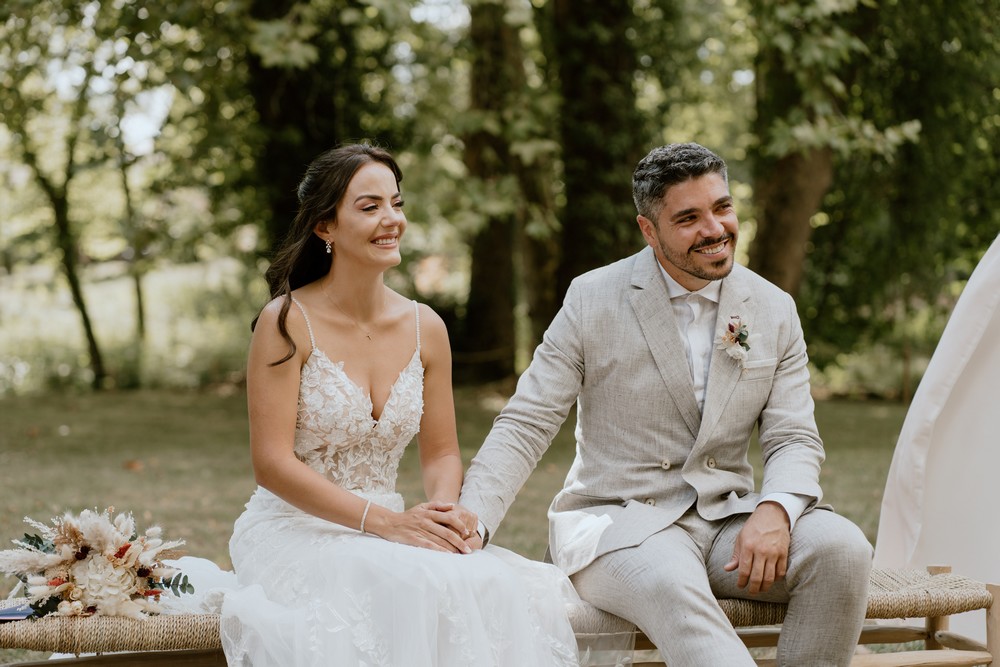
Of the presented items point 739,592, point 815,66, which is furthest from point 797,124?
point 739,592

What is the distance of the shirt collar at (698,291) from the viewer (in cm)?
358

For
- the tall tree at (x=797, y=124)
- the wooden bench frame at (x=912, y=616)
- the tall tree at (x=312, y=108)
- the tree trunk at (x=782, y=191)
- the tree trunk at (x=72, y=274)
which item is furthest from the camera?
the tree trunk at (x=72, y=274)

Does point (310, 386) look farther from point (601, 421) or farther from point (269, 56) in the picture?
point (269, 56)

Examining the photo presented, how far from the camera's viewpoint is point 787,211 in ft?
35.4

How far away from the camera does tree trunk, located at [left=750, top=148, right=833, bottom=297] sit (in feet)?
35.0

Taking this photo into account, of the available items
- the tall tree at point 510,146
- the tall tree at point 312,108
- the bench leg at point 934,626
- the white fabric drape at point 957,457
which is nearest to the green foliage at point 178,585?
the bench leg at point 934,626

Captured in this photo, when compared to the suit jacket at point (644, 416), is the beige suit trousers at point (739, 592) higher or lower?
lower

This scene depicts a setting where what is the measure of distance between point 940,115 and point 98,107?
34.8 ft

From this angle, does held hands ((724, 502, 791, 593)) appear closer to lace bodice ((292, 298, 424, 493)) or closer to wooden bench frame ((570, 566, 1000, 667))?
wooden bench frame ((570, 566, 1000, 667))

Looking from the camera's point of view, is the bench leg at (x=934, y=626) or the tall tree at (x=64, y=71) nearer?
the bench leg at (x=934, y=626)

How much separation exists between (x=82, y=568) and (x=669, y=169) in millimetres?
2039

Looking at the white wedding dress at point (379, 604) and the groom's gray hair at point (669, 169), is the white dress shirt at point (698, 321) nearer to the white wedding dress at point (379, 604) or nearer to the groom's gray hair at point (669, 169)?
the groom's gray hair at point (669, 169)

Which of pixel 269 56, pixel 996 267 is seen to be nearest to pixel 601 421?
pixel 996 267

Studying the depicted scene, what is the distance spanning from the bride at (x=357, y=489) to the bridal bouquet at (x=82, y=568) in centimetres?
30
